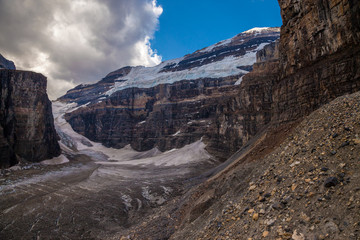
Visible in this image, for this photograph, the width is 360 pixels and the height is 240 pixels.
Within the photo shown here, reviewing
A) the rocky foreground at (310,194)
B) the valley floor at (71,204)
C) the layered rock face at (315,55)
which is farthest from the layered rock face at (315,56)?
the valley floor at (71,204)

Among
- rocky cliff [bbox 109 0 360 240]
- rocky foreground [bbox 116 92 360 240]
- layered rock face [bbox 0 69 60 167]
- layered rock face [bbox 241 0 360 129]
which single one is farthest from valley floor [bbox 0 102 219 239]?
layered rock face [bbox 241 0 360 129]

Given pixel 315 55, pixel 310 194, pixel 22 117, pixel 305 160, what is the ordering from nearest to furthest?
pixel 310 194 → pixel 305 160 → pixel 315 55 → pixel 22 117

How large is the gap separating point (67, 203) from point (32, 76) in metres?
35.7

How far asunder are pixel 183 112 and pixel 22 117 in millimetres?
47972

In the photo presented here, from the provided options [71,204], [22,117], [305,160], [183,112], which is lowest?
[71,204]

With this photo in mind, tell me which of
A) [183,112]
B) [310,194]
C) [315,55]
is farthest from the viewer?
[183,112]

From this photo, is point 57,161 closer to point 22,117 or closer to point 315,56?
point 22,117

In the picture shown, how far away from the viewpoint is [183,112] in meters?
75.4

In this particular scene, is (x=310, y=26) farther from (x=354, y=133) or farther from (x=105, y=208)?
(x=105, y=208)

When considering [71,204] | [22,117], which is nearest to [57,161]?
[22,117]

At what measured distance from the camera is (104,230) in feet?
48.9

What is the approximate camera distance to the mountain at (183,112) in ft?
147

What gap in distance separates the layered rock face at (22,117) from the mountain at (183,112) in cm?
3696

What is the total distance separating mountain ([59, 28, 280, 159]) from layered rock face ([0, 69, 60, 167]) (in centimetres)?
3696
